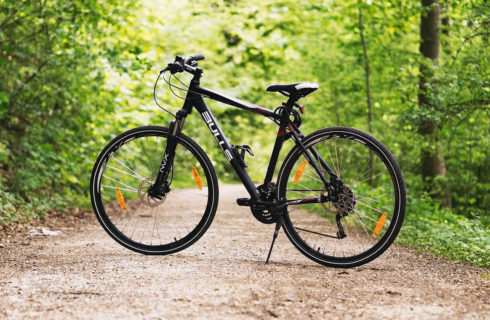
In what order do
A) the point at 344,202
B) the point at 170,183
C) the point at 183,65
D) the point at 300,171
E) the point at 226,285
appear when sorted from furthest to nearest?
the point at 170,183, the point at 183,65, the point at 300,171, the point at 344,202, the point at 226,285

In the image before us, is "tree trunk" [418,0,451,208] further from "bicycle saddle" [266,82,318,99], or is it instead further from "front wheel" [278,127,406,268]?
"bicycle saddle" [266,82,318,99]

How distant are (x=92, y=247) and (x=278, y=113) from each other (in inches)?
79.3

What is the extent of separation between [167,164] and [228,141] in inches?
20.1

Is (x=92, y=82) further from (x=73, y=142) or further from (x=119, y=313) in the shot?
(x=119, y=313)

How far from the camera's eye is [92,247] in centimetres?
454

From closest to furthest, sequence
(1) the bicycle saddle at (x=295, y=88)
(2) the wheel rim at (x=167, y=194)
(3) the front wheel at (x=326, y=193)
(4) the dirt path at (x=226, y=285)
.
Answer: (4) the dirt path at (x=226, y=285) → (3) the front wheel at (x=326, y=193) → (1) the bicycle saddle at (x=295, y=88) → (2) the wheel rim at (x=167, y=194)

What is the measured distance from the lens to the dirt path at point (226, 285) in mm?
2645

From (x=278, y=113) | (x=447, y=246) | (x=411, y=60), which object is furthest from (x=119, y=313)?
(x=411, y=60)

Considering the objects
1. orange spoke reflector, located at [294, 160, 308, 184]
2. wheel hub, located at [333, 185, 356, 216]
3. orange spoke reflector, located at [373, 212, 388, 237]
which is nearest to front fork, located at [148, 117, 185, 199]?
orange spoke reflector, located at [294, 160, 308, 184]

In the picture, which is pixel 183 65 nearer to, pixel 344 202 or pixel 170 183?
pixel 170 183

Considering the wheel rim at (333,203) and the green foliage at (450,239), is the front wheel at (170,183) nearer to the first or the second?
the wheel rim at (333,203)

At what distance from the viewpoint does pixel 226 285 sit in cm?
314

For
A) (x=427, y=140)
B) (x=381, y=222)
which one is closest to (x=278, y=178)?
(x=381, y=222)

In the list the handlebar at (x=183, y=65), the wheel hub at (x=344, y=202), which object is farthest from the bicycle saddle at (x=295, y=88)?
the wheel hub at (x=344, y=202)
